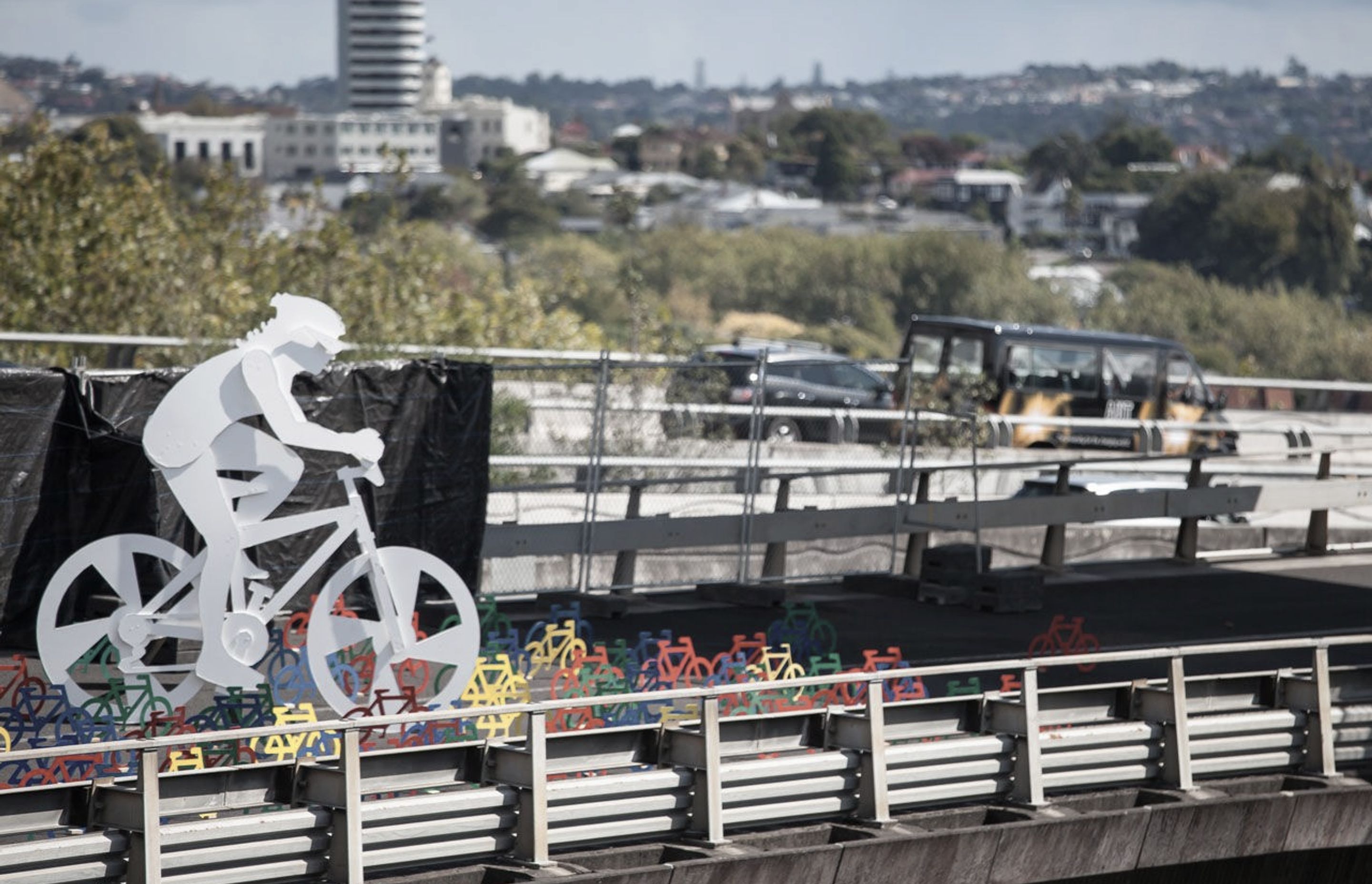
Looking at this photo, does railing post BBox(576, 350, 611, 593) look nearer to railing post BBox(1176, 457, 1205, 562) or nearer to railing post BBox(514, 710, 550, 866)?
railing post BBox(1176, 457, 1205, 562)

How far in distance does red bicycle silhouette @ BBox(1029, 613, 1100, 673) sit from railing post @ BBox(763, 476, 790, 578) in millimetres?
2601

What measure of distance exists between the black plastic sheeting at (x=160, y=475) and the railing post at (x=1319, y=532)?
30.8 feet

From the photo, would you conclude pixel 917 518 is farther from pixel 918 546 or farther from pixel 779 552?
pixel 779 552

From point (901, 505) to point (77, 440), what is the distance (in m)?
7.82

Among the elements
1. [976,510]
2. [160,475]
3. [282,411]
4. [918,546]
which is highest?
[282,411]

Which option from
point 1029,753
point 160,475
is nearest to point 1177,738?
point 1029,753

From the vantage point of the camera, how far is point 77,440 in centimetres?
1219

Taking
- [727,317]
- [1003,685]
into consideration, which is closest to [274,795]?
[1003,685]

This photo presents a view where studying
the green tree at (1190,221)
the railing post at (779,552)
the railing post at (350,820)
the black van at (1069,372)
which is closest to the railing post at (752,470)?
the railing post at (779,552)

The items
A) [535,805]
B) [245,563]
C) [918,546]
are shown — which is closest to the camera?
[535,805]

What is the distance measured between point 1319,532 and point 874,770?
1239 cm

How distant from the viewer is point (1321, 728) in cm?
1124

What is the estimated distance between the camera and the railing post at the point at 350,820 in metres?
8.39

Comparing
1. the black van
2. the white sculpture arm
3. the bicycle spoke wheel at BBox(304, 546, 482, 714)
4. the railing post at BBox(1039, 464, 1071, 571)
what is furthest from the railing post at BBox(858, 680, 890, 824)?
the black van
